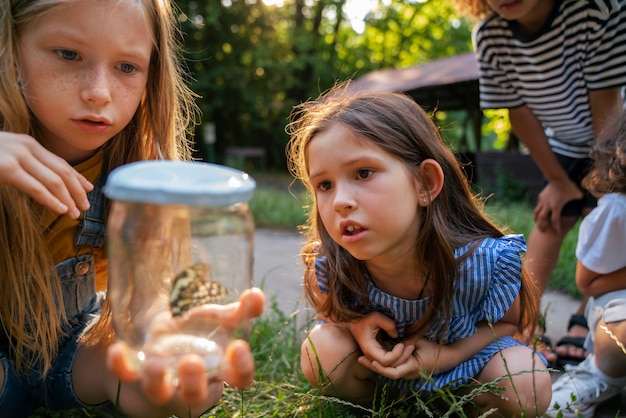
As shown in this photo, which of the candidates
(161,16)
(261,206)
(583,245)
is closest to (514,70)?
(583,245)

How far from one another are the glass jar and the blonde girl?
105 millimetres

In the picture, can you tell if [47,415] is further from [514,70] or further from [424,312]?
[514,70]

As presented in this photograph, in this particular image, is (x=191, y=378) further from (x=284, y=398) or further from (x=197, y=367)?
(x=284, y=398)

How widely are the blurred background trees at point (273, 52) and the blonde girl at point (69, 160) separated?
13.7m

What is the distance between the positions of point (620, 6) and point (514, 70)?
48cm

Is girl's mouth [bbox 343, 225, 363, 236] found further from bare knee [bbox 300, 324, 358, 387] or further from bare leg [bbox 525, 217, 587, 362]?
bare leg [bbox 525, 217, 587, 362]

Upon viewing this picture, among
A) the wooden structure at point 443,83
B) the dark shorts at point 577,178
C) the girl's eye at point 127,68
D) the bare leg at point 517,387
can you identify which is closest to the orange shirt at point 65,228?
the girl's eye at point 127,68

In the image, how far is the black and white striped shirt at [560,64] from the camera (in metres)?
2.37

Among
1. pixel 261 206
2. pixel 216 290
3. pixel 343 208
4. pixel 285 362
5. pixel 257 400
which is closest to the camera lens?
pixel 216 290

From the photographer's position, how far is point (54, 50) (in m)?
1.33

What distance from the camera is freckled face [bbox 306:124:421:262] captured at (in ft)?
4.91

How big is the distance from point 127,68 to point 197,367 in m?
0.79

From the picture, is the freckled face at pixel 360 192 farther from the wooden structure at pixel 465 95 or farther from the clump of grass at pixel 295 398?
the wooden structure at pixel 465 95

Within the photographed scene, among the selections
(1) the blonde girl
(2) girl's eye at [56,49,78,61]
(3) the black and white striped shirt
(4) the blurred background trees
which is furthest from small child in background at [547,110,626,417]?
(4) the blurred background trees
